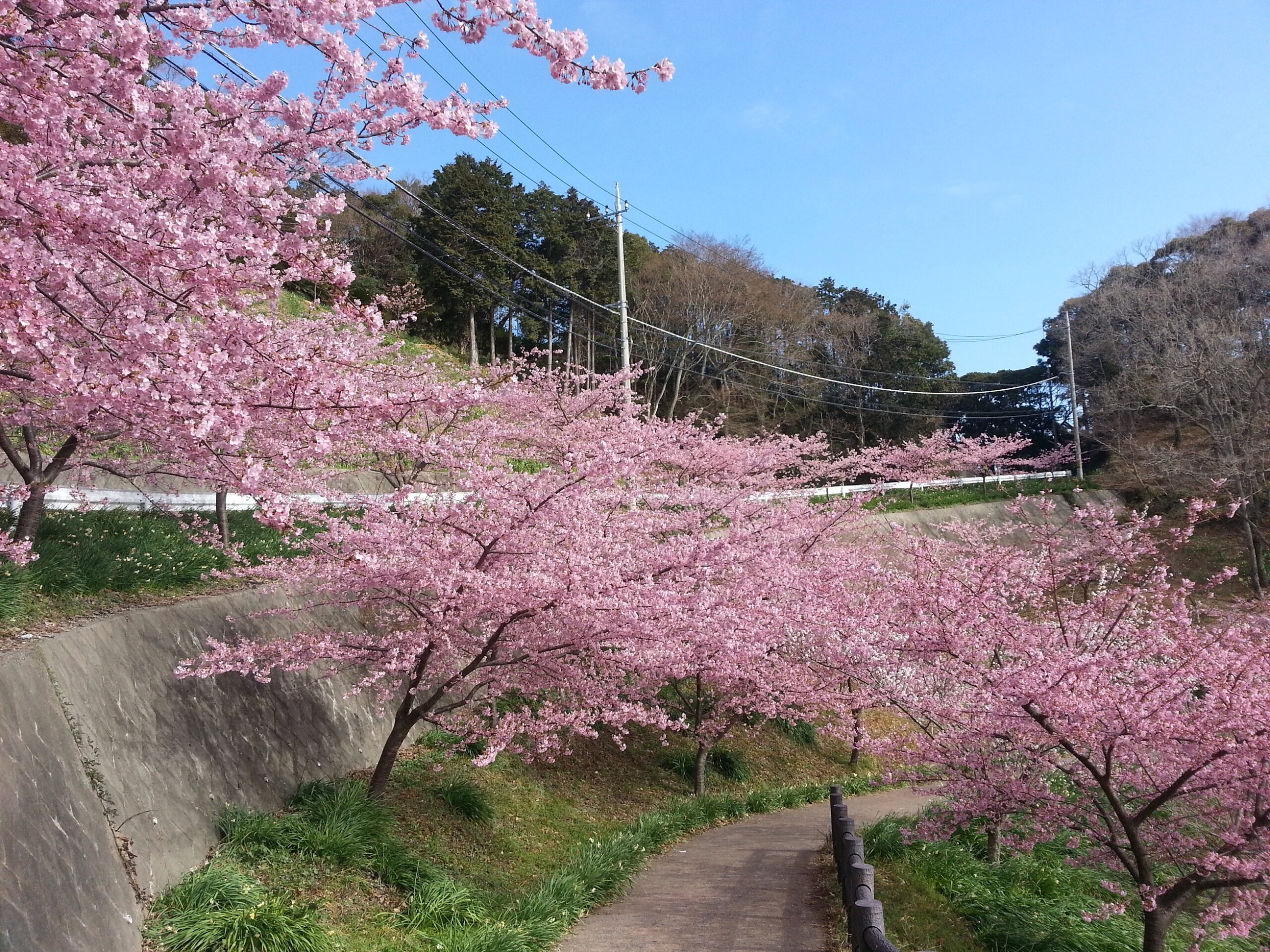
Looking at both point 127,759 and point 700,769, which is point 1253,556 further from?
point 127,759

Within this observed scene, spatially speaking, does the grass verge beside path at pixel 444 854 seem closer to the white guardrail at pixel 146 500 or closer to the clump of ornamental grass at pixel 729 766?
the clump of ornamental grass at pixel 729 766

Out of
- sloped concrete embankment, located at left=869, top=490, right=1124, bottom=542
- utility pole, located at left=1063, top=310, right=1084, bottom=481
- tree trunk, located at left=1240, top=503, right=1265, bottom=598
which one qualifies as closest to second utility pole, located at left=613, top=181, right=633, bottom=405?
sloped concrete embankment, located at left=869, top=490, right=1124, bottom=542

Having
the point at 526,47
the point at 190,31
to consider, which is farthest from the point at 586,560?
the point at 190,31

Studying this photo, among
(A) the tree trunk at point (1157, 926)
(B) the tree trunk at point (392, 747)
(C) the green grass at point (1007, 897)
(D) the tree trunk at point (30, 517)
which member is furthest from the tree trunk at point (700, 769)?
(D) the tree trunk at point (30, 517)

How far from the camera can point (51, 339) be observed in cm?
382

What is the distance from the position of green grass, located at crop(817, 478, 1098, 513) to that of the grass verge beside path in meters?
17.6

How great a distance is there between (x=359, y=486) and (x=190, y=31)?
1256 cm

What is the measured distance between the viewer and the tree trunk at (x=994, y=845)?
8703 millimetres

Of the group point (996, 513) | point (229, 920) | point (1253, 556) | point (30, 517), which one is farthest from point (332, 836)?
point (996, 513)

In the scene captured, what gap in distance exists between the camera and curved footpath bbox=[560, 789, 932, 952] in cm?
620

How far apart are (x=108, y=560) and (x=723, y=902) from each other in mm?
6444

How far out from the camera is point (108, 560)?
25.0ft

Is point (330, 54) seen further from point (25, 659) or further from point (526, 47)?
point (25, 659)

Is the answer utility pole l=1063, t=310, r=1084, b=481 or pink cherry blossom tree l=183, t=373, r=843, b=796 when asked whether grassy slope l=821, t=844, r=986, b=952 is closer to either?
pink cherry blossom tree l=183, t=373, r=843, b=796
